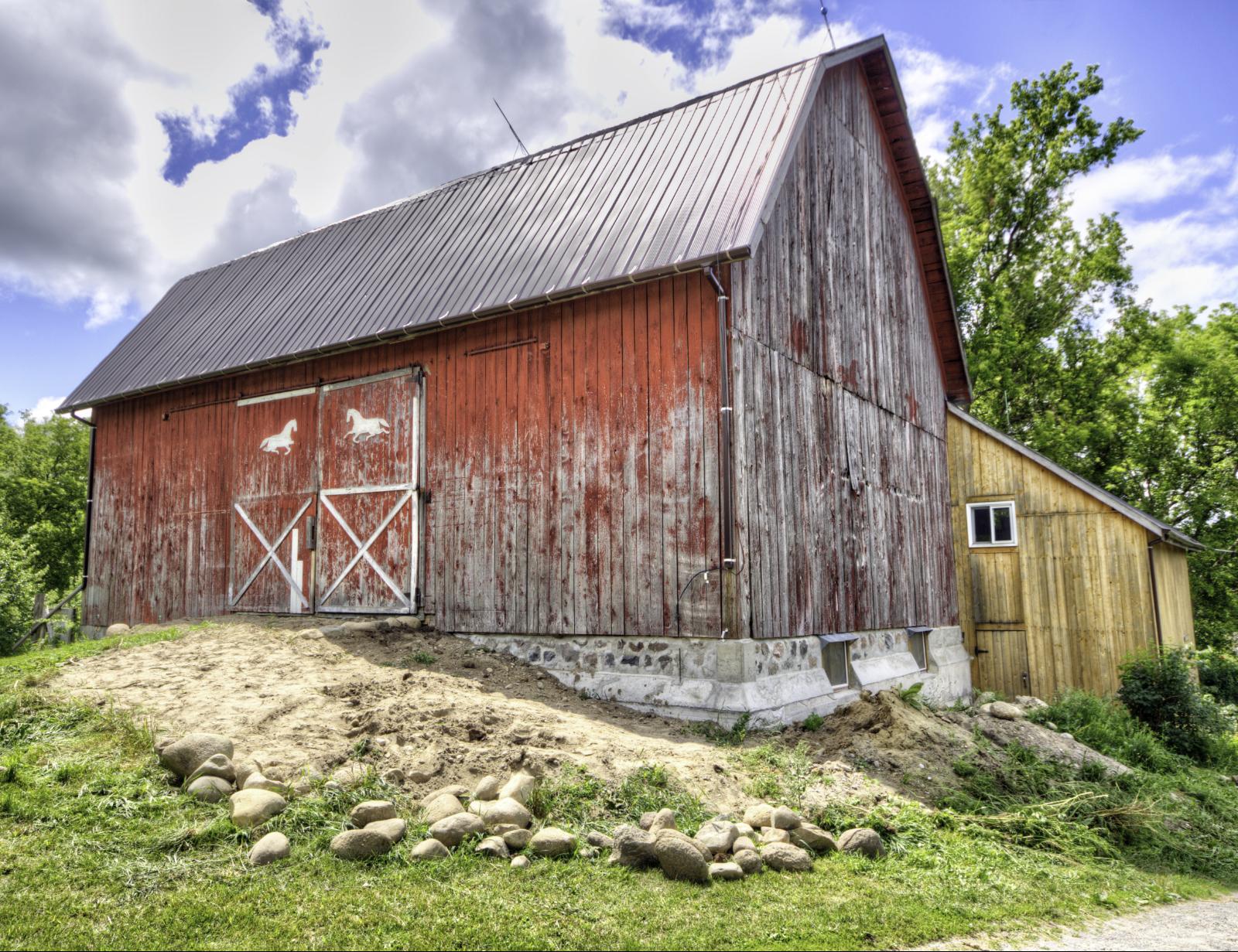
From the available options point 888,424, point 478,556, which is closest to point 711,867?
point 478,556

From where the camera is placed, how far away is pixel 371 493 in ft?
38.6

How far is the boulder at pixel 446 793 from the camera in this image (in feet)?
18.9

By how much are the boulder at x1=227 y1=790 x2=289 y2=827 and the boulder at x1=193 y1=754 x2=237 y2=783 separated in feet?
1.22

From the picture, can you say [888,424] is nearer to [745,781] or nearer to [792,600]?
[792,600]

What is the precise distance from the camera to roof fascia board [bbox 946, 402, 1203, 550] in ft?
47.1

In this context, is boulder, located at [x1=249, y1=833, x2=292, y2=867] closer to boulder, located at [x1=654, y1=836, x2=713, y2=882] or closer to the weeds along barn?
boulder, located at [x1=654, y1=836, x2=713, y2=882]

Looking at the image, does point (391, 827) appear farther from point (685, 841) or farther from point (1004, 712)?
point (1004, 712)

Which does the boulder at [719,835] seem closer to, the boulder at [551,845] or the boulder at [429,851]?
the boulder at [551,845]

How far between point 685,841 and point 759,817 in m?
1.19

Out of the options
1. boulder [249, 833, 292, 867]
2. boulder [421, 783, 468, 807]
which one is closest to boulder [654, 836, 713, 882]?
boulder [421, 783, 468, 807]

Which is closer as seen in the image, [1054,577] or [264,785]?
[264,785]

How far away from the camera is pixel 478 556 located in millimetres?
10617

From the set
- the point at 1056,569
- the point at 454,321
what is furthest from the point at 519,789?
the point at 1056,569

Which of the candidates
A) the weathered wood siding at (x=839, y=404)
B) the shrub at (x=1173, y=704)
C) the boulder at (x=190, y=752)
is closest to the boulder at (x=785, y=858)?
the weathered wood siding at (x=839, y=404)
